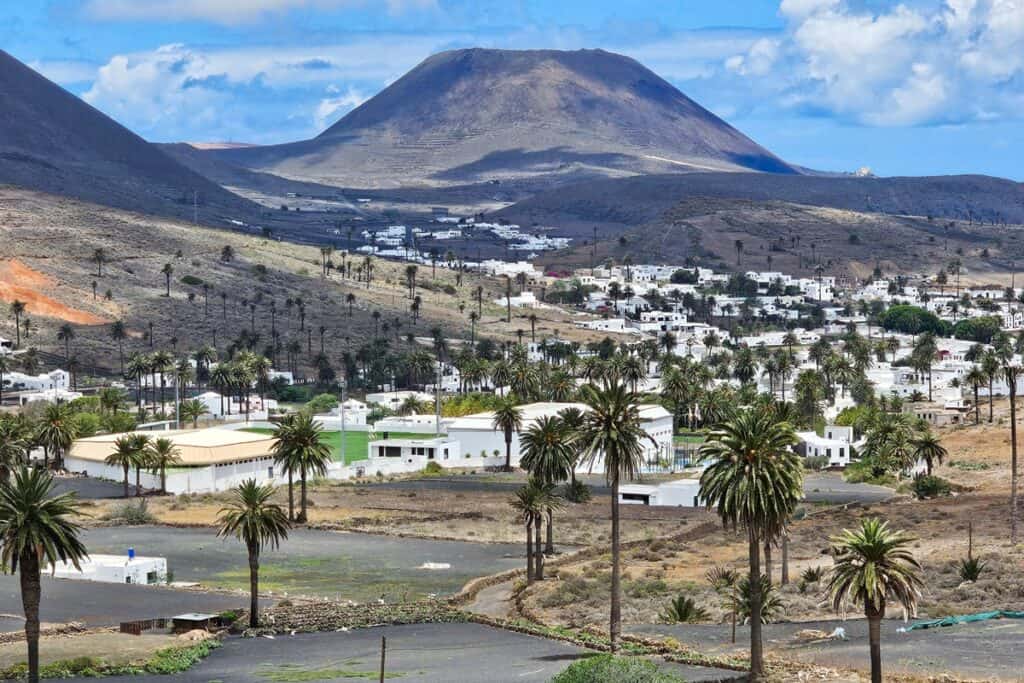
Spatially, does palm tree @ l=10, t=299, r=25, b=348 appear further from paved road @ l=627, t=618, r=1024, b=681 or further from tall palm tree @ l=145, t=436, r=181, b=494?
paved road @ l=627, t=618, r=1024, b=681

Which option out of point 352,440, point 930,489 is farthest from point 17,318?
point 930,489

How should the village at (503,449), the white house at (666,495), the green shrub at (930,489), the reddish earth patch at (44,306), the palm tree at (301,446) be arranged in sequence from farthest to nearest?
the reddish earth patch at (44,306) → the white house at (666,495) → the green shrub at (930,489) → the palm tree at (301,446) → the village at (503,449)

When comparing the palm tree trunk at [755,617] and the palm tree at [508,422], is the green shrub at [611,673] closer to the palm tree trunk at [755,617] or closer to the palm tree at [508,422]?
the palm tree trunk at [755,617]

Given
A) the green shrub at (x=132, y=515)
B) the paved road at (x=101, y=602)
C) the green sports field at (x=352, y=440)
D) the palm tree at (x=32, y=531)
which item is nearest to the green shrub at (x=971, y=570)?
the paved road at (x=101, y=602)

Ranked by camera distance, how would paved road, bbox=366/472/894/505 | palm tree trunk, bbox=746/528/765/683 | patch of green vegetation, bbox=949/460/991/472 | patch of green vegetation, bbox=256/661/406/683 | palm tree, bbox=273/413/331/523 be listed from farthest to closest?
patch of green vegetation, bbox=949/460/991/472 → paved road, bbox=366/472/894/505 → palm tree, bbox=273/413/331/523 → patch of green vegetation, bbox=256/661/406/683 → palm tree trunk, bbox=746/528/765/683

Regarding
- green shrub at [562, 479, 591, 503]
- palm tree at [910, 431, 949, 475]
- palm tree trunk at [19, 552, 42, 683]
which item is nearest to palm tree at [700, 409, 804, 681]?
palm tree trunk at [19, 552, 42, 683]

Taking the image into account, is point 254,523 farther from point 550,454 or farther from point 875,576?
point 875,576
